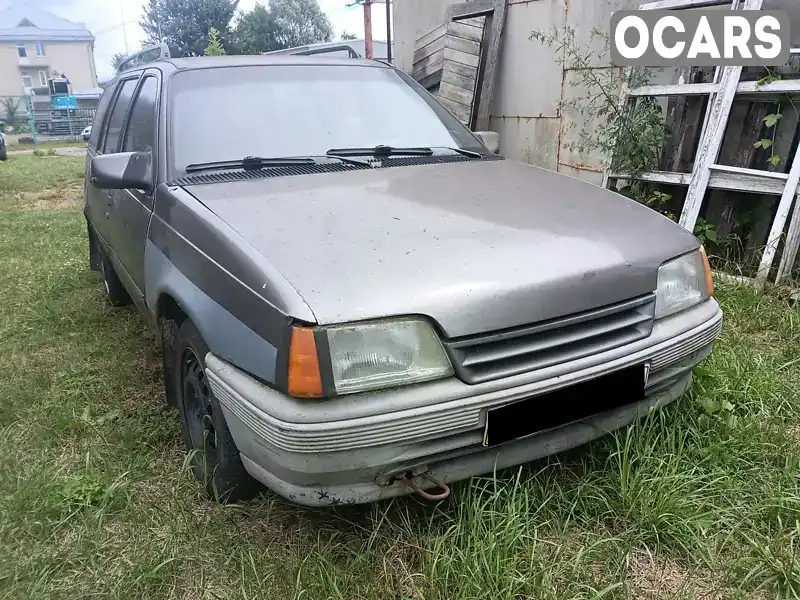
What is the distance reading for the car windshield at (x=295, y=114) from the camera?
2.49 metres

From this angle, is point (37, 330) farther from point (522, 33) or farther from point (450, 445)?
Answer: point (522, 33)

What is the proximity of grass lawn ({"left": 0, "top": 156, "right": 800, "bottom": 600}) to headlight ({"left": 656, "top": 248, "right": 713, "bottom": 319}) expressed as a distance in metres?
0.43

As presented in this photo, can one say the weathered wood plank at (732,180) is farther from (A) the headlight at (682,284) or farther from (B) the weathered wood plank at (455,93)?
(B) the weathered wood plank at (455,93)

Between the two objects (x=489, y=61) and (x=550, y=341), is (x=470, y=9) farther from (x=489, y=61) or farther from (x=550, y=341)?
(x=550, y=341)

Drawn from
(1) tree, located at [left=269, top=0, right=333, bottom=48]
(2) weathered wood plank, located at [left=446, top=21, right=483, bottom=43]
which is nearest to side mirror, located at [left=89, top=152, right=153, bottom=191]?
(2) weathered wood plank, located at [left=446, top=21, right=483, bottom=43]

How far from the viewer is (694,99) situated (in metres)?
4.21

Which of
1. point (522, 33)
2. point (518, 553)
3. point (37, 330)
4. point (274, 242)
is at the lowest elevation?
point (37, 330)

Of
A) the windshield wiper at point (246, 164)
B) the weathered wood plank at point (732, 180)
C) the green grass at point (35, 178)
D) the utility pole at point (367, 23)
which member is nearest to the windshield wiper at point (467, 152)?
the windshield wiper at point (246, 164)

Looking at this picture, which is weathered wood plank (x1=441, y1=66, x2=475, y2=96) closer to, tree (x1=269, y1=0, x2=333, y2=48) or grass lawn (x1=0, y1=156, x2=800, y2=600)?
grass lawn (x1=0, y1=156, x2=800, y2=600)

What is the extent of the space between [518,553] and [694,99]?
353cm

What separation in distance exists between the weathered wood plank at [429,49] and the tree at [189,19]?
31671 mm

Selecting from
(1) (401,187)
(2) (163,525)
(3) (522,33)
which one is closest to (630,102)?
(3) (522,33)

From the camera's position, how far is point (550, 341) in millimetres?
1774

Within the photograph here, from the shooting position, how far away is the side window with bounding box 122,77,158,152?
8.75ft
